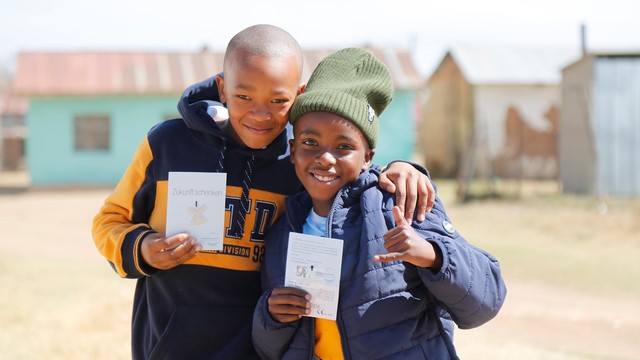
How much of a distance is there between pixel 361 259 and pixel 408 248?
0.61 ft

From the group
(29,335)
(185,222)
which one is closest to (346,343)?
(185,222)

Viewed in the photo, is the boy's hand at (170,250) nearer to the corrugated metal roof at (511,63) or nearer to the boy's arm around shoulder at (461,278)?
the boy's arm around shoulder at (461,278)

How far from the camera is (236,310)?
2469mm

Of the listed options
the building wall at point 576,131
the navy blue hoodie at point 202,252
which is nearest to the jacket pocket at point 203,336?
the navy blue hoodie at point 202,252

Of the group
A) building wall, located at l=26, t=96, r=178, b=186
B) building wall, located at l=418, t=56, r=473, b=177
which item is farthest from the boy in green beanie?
building wall, located at l=418, t=56, r=473, b=177

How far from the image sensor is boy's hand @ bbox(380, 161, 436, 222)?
221cm

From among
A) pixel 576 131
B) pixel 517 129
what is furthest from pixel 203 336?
pixel 517 129

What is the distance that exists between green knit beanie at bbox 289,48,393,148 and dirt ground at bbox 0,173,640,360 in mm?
3173

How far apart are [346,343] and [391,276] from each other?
0.23 m

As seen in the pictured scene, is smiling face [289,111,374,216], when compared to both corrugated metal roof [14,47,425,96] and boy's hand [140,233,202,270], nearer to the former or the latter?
boy's hand [140,233,202,270]

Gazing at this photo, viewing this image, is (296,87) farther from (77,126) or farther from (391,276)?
(77,126)

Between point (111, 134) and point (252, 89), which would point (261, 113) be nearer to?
point (252, 89)

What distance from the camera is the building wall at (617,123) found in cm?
1477

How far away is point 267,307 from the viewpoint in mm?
2227
